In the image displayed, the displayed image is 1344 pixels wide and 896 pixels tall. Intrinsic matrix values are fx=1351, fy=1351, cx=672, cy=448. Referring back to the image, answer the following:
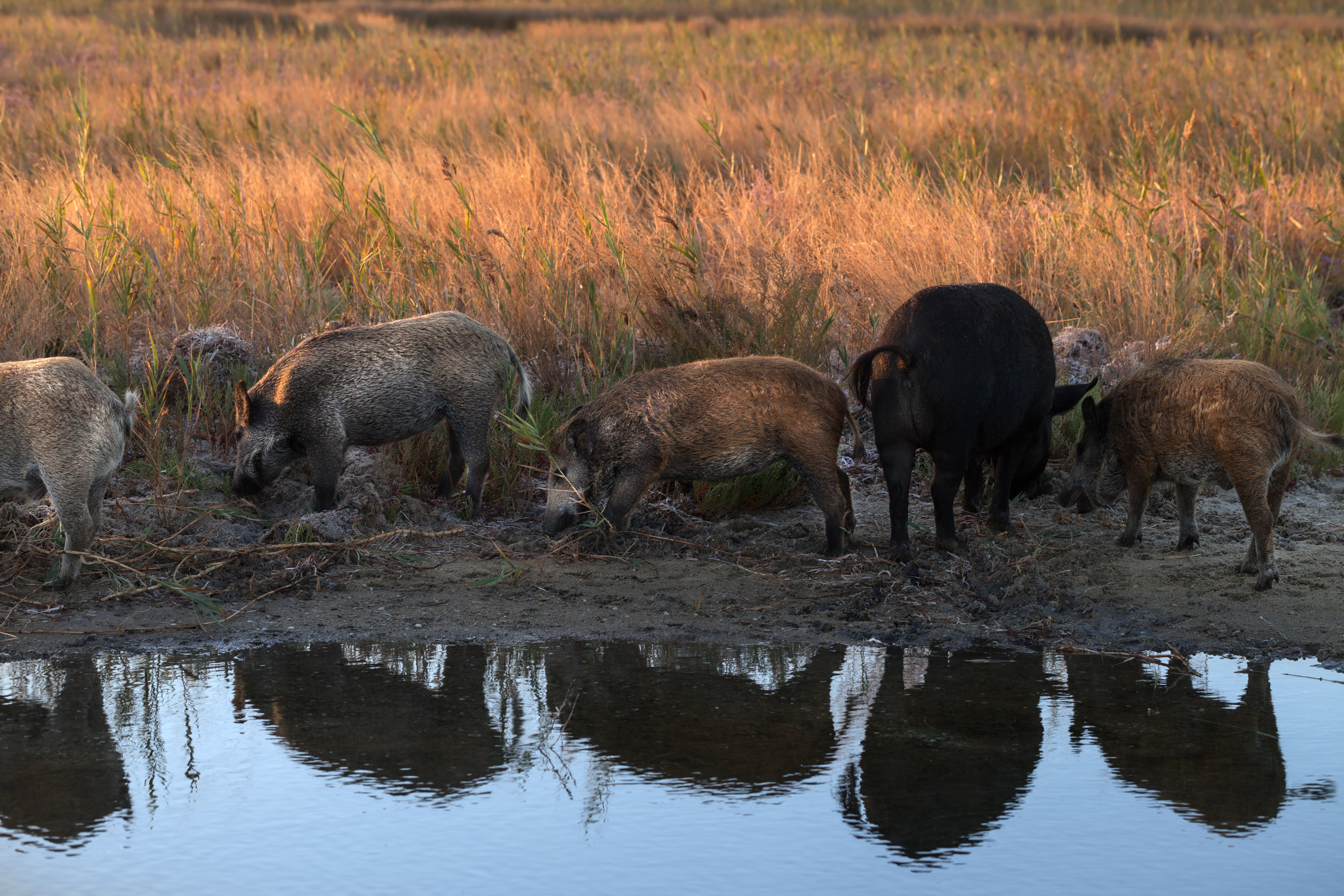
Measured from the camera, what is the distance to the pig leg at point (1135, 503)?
570 cm

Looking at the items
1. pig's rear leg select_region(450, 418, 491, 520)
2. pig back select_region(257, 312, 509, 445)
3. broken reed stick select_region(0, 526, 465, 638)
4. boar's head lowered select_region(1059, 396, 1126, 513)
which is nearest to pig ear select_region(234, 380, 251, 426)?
pig back select_region(257, 312, 509, 445)

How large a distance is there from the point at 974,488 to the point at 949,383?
109cm

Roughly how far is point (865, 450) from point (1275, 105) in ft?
27.2

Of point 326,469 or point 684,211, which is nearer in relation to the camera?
point 326,469

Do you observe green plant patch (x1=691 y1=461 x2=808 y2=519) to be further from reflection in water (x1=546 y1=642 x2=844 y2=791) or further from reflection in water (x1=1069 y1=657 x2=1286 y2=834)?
reflection in water (x1=1069 y1=657 x2=1286 y2=834)

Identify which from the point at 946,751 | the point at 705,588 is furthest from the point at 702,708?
the point at 705,588

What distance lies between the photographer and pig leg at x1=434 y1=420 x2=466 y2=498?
21.2 feet

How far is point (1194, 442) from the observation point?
5.37m

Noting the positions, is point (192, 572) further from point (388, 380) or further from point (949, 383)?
point (949, 383)

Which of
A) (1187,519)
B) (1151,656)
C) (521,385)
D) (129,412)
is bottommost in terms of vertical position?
(1151,656)

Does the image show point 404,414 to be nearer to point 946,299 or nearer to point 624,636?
point 624,636

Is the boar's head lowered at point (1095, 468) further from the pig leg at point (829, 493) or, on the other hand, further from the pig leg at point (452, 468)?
the pig leg at point (452, 468)

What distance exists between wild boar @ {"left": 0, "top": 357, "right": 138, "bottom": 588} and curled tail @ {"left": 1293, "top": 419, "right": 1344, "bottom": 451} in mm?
4545

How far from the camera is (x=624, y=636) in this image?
4.96m
